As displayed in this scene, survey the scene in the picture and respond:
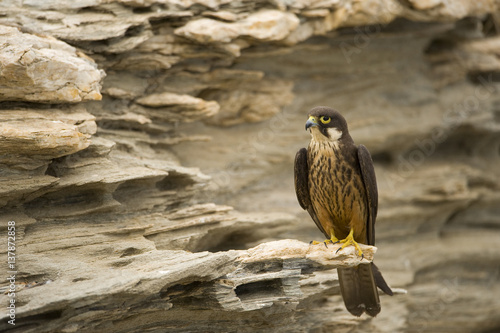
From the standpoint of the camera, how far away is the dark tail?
5.48 meters

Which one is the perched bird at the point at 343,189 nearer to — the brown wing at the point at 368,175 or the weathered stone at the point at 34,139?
the brown wing at the point at 368,175

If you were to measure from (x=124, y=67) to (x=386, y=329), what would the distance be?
4.79m

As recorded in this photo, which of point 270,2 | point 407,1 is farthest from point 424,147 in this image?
point 270,2

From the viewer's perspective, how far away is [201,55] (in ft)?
21.2

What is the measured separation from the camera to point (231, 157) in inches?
291

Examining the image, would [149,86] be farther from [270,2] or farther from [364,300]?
[364,300]

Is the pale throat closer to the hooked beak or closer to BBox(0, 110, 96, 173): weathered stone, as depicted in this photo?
the hooked beak

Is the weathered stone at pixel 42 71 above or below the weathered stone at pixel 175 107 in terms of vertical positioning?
above

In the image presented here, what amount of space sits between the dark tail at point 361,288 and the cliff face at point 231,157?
383mm

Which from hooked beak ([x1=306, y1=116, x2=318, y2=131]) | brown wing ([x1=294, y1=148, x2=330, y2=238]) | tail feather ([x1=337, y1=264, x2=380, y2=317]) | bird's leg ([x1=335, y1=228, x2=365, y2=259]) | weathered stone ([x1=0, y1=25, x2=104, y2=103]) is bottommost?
tail feather ([x1=337, y1=264, x2=380, y2=317])

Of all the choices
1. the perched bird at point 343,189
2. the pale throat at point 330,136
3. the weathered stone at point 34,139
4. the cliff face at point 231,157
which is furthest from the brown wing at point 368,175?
the weathered stone at point 34,139

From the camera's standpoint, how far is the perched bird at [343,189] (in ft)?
17.0

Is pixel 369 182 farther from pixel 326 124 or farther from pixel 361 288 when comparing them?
pixel 361 288

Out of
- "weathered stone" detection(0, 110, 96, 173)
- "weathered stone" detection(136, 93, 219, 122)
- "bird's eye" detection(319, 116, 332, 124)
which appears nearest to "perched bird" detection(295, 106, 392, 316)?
"bird's eye" detection(319, 116, 332, 124)
